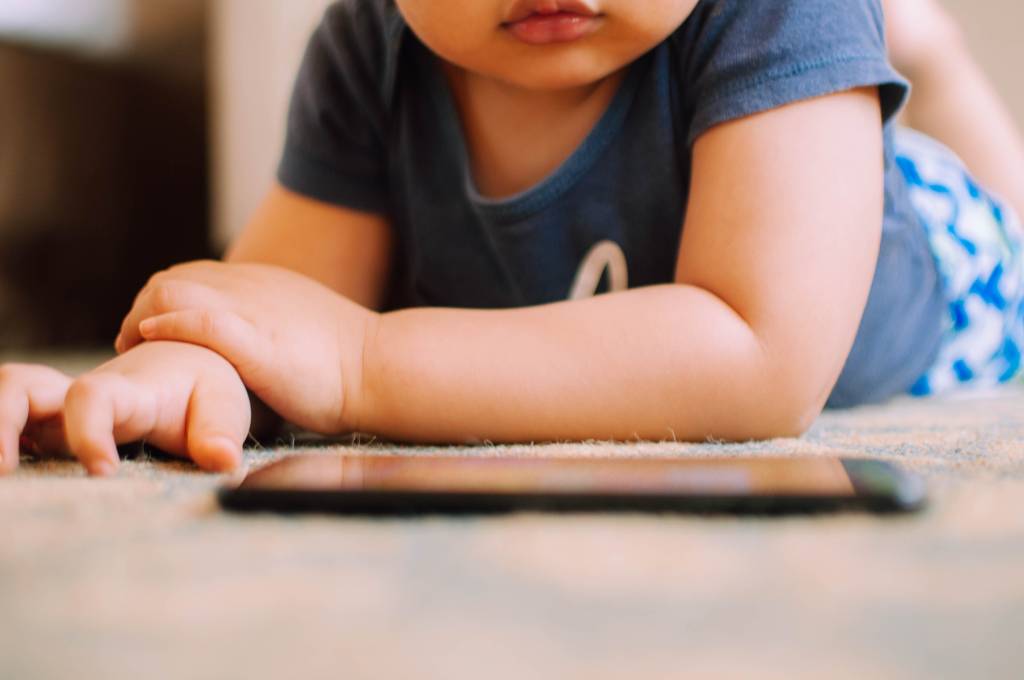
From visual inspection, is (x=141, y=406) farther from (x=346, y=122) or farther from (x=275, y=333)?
(x=346, y=122)

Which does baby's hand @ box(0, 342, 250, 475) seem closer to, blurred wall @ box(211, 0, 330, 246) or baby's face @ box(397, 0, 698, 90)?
baby's face @ box(397, 0, 698, 90)

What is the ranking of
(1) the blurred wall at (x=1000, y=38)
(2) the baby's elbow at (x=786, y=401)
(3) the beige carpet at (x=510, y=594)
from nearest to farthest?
(3) the beige carpet at (x=510, y=594), (2) the baby's elbow at (x=786, y=401), (1) the blurred wall at (x=1000, y=38)

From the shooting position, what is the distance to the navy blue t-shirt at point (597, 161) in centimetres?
57

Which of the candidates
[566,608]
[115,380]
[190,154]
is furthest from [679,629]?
[190,154]

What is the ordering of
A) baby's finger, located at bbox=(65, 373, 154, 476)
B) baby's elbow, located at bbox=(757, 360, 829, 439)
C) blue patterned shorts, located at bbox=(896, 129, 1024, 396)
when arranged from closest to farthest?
baby's finger, located at bbox=(65, 373, 154, 476), baby's elbow, located at bbox=(757, 360, 829, 439), blue patterned shorts, located at bbox=(896, 129, 1024, 396)

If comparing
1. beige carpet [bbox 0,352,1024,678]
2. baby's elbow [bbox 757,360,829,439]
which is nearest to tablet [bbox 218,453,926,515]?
beige carpet [bbox 0,352,1024,678]

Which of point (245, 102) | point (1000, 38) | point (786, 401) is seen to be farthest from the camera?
point (245, 102)

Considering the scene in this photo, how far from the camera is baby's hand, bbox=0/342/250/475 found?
393 mm

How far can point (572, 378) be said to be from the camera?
18.7 inches

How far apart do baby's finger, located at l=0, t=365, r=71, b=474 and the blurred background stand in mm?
830

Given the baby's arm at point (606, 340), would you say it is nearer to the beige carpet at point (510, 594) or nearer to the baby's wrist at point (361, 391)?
the baby's wrist at point (361, 391)

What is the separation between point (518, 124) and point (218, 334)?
1.09 ft

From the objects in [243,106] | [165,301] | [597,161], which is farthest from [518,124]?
[243,106]

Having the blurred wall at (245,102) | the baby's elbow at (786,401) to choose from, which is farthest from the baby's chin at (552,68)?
the blurred wall at (245,102)
